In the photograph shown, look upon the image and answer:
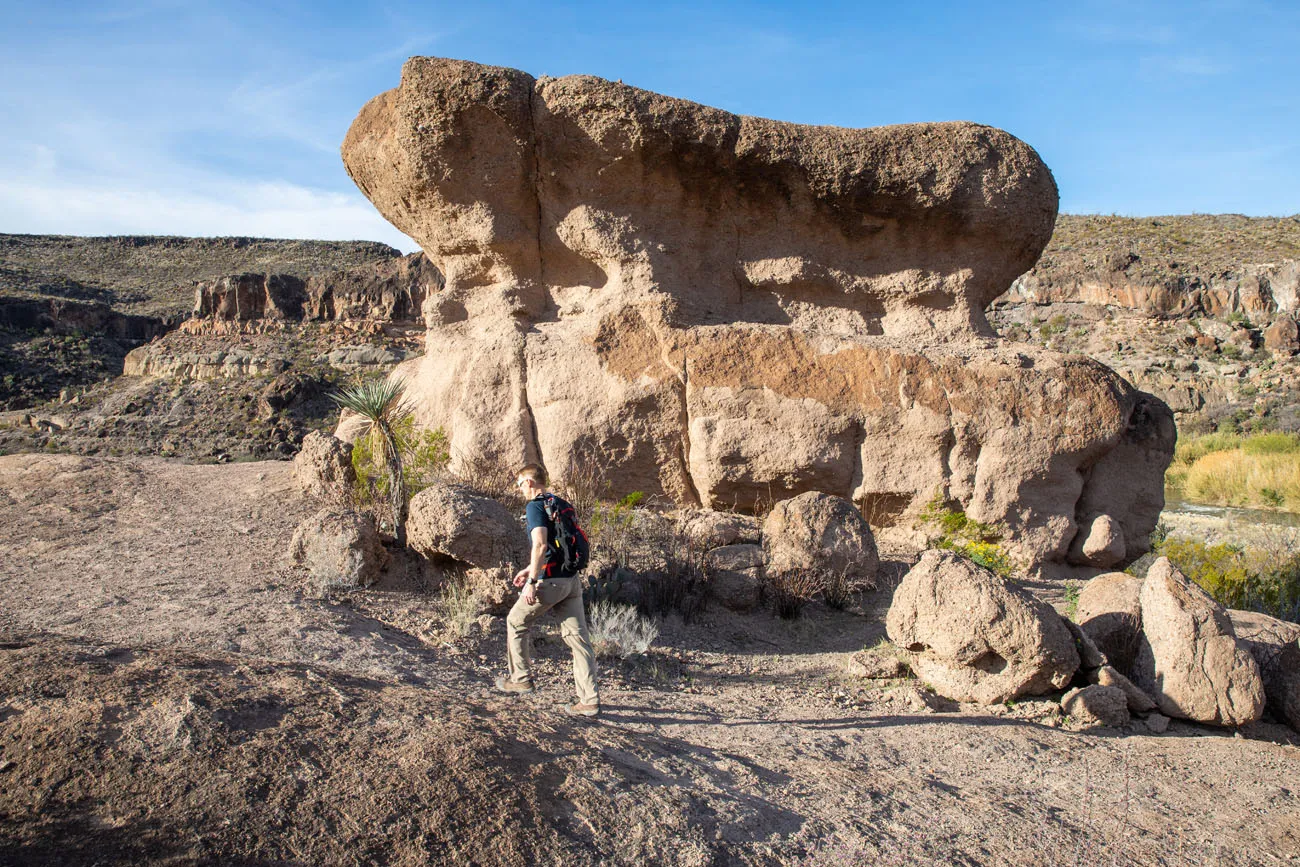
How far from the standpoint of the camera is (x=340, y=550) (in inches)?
248

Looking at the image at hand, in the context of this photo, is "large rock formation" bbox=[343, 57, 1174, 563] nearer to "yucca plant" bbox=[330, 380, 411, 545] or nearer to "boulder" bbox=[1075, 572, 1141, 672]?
"yucca plant" bbox=[330, 380, 411, 545]

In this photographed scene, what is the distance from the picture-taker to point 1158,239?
114 feet

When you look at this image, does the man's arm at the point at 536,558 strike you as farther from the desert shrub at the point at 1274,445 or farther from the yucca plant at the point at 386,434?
the desert shrub at the point at 1274,445

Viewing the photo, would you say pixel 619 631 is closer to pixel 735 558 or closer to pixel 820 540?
pixel 735 558

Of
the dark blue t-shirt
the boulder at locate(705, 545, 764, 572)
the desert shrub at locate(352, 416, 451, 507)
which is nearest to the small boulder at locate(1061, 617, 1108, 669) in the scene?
the boulder at locate(705, 545, 764, 572)

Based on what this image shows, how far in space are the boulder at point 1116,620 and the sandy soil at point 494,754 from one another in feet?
1.88

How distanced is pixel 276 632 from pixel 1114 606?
5130 millimetres

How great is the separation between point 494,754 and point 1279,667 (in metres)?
4.91

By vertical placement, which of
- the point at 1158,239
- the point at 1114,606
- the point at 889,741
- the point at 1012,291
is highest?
the point at 1158,239

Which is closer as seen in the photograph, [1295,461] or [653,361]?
[653,361]

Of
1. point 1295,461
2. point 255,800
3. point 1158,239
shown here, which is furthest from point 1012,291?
point 255,800

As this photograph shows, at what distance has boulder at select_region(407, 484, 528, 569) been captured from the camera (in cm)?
621

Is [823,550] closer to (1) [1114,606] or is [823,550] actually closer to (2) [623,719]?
(1) [1114,606]

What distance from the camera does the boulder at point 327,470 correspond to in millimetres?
Result: 7855
